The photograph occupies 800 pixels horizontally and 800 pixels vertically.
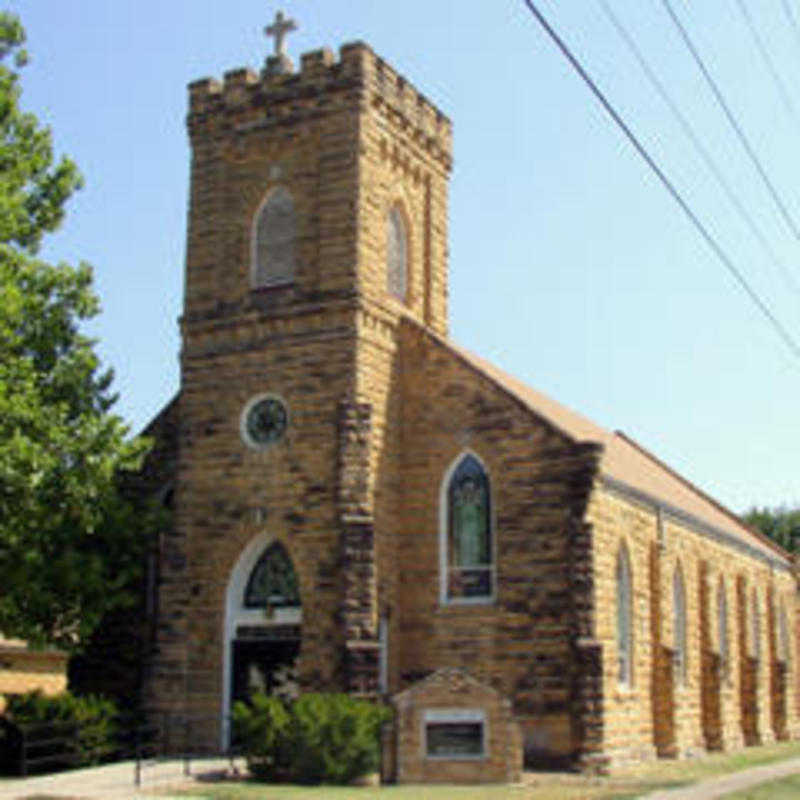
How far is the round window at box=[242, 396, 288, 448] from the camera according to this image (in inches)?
1005

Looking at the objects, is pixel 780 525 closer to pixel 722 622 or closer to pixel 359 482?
pixel 722 622

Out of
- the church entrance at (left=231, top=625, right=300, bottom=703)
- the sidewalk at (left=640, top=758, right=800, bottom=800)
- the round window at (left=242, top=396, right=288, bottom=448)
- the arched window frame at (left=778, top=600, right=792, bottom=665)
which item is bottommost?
the sidewalk at (left=640, top=758, right=800, bottom=800)

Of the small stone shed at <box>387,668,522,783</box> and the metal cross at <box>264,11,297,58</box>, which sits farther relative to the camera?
the metal cross at <box>264,11,297,58</box>

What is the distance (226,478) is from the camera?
2575cm

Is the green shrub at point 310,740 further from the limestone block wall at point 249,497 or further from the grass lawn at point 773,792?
the grass lawn at point 773,792

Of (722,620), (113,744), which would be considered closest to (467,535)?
(113,744)

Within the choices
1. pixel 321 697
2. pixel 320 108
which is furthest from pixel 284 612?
pixel 320 108

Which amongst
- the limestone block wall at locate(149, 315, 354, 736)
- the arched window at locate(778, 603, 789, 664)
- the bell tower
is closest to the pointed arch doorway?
the bell tower

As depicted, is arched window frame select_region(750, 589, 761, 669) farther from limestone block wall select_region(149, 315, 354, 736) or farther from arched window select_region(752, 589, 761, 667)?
limestone block wall select_region(149, 315, 354, 736)

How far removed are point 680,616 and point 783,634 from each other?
44.2 ft

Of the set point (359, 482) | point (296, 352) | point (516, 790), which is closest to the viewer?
point (516, 790)

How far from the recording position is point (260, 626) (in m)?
25.0

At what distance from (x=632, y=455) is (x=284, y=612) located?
737 inches

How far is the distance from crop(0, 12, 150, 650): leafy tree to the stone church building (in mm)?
2217
